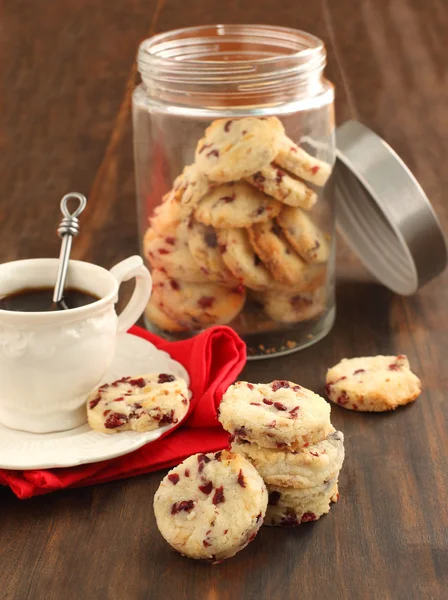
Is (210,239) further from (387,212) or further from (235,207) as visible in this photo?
(387,212)

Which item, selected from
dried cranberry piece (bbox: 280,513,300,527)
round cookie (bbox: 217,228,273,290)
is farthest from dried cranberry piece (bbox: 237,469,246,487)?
round cookie (bbox: 217,228,273,290)

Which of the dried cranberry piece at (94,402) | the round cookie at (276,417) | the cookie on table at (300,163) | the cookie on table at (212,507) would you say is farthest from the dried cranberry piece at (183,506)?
the cookie on table at (300,163)

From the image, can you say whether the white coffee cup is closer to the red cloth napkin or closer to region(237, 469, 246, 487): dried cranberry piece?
the red cloth napkin

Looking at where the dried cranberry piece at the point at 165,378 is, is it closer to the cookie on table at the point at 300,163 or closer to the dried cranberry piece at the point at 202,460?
the dried cranberry piece at the point at 202,460

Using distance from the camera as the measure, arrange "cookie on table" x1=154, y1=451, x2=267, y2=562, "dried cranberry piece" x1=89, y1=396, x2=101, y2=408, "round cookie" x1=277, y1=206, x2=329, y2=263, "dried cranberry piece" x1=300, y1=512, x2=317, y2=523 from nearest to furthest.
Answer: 1. "cookie on table" x1=154, y1=451, x2=267, y2=562
2. "dried cranberry piece" x1=300, y1=512, x2=317, y2=523
3. "dried cranberry piece" x1=89, y1=396, x2=101, y2=408
4. "round cookie" x1=277, y1=206, x2=329, y2=263

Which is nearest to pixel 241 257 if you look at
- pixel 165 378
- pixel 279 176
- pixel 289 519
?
pixel 279 176
